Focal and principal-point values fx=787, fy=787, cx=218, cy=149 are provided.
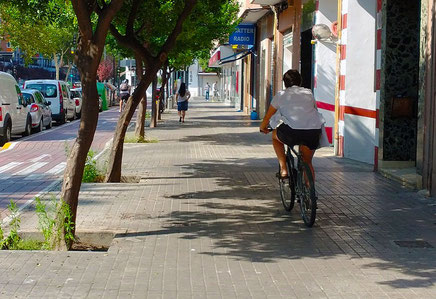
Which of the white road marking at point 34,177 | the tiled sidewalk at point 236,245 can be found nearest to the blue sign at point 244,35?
the white road marking at point 34,177

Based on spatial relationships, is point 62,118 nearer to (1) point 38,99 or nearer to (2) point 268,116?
(1) point 38,99

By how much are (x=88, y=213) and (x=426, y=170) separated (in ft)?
15.9

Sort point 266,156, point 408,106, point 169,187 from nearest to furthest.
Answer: point 169,187, point 408,106, point 266,156

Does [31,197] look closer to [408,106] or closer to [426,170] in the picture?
[426,170]

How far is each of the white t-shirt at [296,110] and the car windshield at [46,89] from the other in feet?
84.0

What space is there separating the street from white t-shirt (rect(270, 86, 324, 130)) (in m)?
3.55

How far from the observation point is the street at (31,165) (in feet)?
38.3

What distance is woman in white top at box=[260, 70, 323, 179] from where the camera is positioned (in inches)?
351

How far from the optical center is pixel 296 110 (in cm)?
898

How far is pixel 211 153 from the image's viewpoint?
1802 cm

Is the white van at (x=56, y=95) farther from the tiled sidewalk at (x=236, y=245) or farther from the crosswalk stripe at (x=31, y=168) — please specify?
the tiled sidewalk at (x=236, y=245)

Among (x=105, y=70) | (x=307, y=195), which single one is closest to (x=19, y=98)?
(x=307, y=195)

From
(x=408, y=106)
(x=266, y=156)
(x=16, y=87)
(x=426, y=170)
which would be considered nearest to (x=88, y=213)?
(x=426, y=170)

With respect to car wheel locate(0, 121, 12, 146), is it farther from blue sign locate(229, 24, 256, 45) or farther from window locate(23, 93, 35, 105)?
blue sign locate(229, 24, 256, 45)
